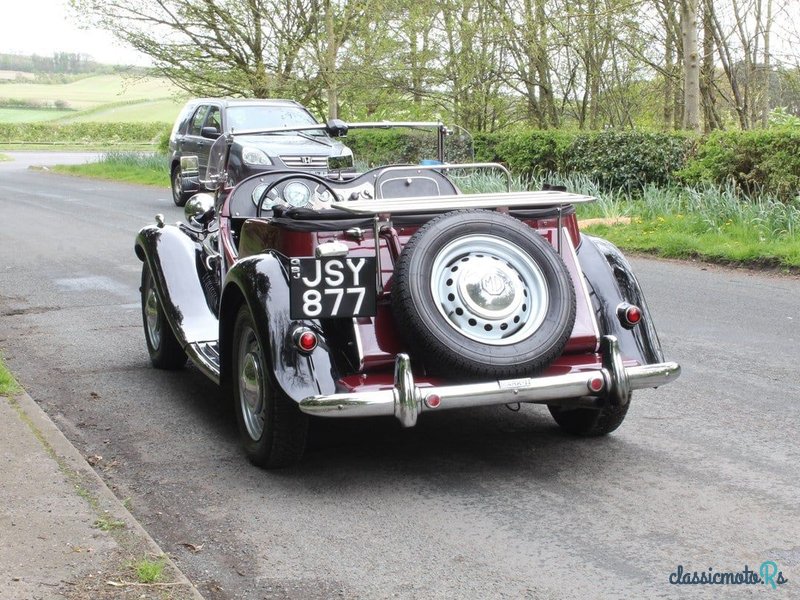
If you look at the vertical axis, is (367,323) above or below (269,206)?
below

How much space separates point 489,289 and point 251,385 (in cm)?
121

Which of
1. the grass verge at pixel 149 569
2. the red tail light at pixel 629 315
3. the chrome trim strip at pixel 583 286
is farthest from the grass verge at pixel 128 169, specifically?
the grass verge at pixel 149 569

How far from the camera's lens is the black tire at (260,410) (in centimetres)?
473

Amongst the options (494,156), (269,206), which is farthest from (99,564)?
(494,156)

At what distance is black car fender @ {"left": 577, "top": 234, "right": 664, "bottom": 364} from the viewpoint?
5004 millimetres

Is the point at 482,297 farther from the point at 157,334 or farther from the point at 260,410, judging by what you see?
the point at 157,334

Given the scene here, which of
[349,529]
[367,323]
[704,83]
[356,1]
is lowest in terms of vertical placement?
[349,529]

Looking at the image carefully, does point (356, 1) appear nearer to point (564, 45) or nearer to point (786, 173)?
point (564, 45)

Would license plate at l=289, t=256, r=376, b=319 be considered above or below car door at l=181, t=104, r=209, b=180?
below

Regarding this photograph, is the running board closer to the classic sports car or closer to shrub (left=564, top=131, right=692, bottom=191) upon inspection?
the classic sports car

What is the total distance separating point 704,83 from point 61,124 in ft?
177

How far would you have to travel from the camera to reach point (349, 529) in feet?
13.9

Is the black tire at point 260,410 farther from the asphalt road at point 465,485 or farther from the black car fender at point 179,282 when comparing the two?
the black car fender at point 179,282

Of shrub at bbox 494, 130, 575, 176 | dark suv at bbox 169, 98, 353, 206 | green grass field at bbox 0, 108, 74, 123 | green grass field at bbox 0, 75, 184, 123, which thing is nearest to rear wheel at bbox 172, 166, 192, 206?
dark suv at bbox 169, 98, 353, 206
